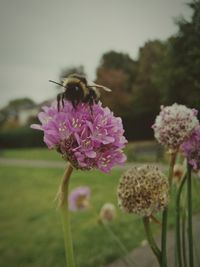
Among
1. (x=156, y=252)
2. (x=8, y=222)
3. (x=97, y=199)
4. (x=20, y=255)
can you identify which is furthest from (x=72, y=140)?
(x=97, y=199)

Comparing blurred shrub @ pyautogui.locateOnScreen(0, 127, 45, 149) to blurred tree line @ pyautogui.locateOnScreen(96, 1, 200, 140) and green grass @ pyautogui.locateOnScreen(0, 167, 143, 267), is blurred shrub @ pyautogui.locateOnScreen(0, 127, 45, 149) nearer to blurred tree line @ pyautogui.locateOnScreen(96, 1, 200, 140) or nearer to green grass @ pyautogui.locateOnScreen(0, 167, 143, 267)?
green grass @ pyautogui.locateOnScreen(0, 167, 143, 267)

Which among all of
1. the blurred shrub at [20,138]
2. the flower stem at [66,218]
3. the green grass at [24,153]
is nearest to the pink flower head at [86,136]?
the flower stem at [66,218]

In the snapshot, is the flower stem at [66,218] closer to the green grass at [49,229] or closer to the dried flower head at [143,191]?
the dried flower head at [143,191]

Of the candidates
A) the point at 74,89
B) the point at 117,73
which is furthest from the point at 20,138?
the point at 74,89

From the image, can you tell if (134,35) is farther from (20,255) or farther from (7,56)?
(20,255)

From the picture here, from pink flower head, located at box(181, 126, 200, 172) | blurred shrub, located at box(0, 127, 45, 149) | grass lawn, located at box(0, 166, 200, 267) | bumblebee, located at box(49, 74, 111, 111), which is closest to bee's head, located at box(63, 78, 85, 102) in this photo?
bumblebee, located at box(49, 74, 111, 111)
